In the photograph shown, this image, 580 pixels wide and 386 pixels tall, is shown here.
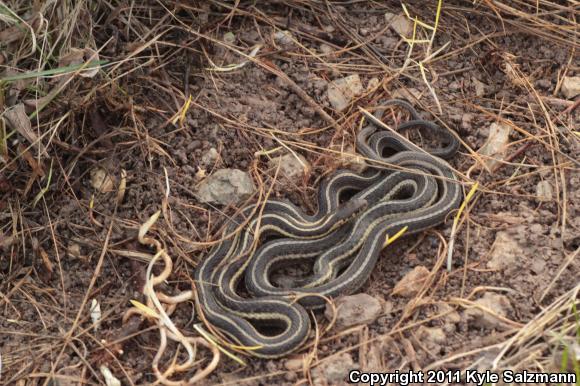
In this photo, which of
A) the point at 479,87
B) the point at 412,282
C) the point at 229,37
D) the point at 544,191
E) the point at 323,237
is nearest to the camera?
the point at 412,282

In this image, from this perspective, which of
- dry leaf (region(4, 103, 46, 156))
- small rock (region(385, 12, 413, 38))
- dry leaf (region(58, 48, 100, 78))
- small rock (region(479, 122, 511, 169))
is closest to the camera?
dry leaf (region(4, 103, 46, 156))

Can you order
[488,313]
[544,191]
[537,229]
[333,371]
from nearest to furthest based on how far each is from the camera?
[333,371], [488,313], [537,229], [544,191]

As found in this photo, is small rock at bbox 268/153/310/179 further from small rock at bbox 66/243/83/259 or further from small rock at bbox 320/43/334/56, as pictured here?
small rock at bbox 66/243/83/259

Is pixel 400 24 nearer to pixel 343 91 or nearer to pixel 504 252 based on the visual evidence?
pixel 343 91

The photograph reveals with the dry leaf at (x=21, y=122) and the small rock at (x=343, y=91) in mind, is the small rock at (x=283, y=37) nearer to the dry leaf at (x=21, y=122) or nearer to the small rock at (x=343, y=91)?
the small rock at (x=343, y=91)

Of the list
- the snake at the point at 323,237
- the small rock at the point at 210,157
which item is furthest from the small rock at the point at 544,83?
the small rock at the point at 210,157

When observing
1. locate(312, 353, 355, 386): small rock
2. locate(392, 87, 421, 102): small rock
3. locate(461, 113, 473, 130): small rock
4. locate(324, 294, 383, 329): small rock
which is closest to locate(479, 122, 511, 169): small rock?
locate(461, 113, 473, 130): small rock

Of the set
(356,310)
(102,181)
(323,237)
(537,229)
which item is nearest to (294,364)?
(356,310)
